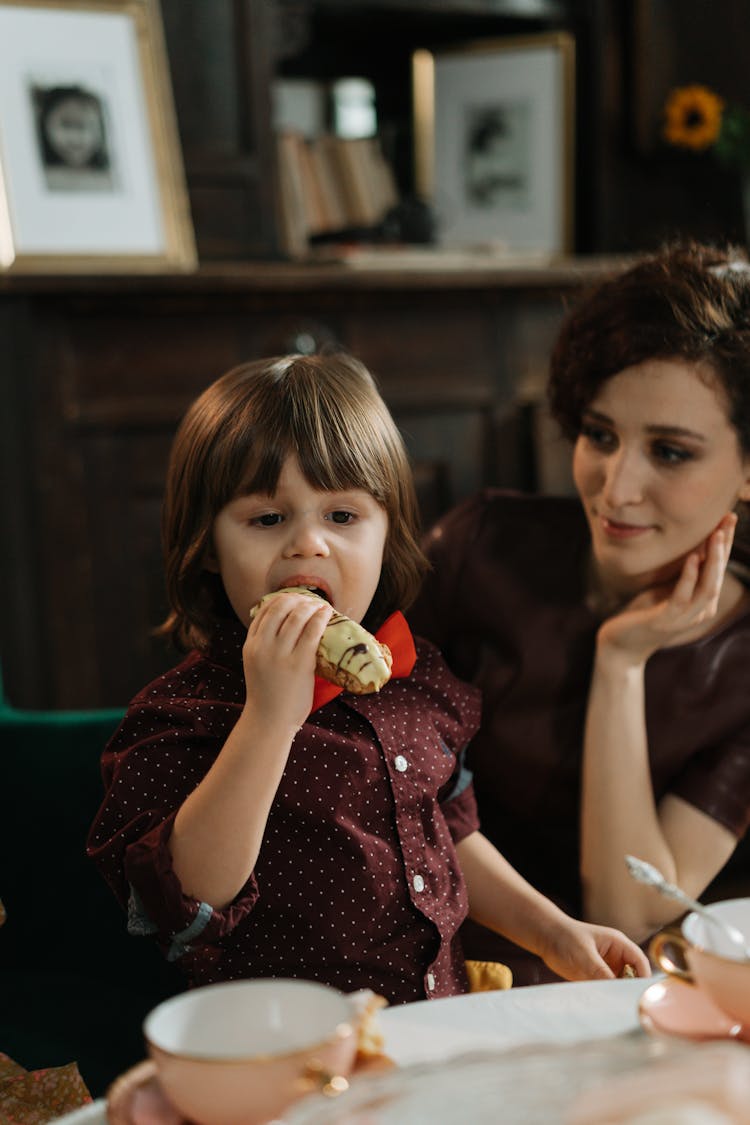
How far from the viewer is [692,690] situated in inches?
61.1

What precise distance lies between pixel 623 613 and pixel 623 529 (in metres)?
0.13

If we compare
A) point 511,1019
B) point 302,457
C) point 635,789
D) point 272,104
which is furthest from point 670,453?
point 272,104

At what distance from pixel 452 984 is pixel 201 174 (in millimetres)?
2271

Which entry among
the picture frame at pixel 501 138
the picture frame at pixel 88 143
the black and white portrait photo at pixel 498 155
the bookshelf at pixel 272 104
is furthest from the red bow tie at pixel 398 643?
the black and white portrait photo at pixel 498 155

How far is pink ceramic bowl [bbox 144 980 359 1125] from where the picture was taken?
62 centimetres

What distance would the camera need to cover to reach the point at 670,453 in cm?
142

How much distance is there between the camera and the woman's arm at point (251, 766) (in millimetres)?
966

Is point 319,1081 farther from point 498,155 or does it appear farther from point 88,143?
point 498,155

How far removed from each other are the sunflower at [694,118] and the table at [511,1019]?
305 cm

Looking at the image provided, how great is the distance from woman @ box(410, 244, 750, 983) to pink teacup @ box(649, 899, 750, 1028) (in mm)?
618

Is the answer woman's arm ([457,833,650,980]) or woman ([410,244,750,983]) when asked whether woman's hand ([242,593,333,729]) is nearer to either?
woman's arm ([457,833,650,980])

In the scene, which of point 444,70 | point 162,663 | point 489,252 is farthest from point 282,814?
point 444,70

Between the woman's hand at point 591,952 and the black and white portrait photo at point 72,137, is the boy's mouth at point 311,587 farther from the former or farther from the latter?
the black and white portrait photo at point 72,137

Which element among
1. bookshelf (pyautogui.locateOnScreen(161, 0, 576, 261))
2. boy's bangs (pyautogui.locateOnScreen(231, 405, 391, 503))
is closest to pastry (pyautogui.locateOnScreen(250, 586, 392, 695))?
boy's bangs (pyautogui.locateOnScreen(231, 405, 391, 503))
